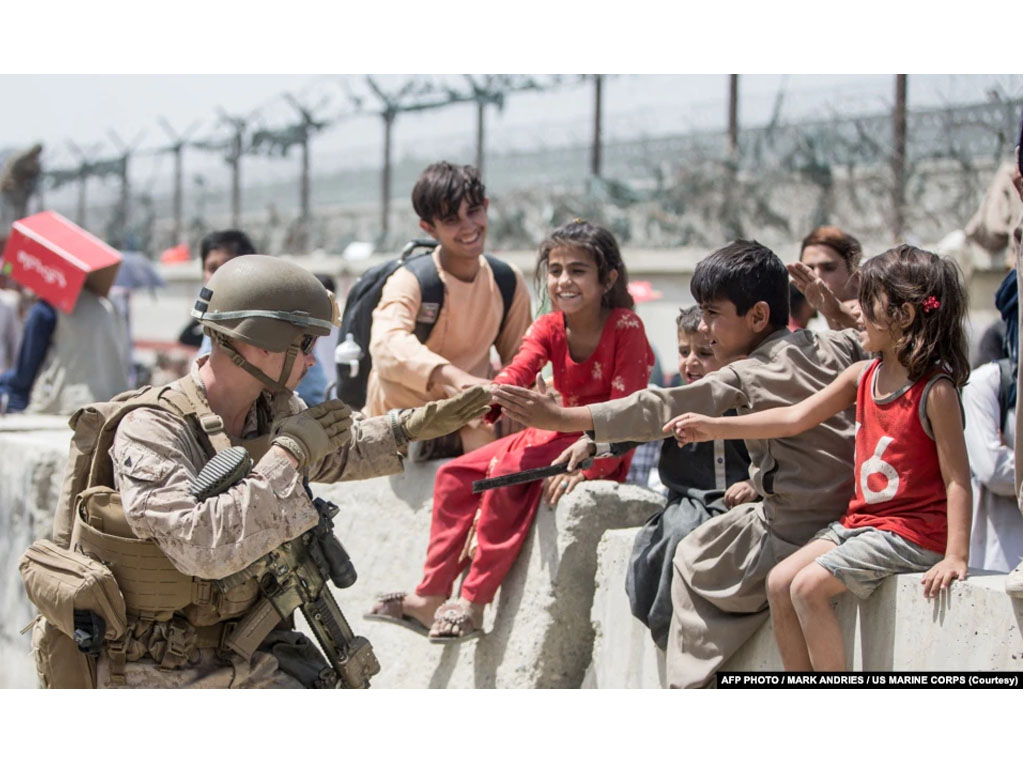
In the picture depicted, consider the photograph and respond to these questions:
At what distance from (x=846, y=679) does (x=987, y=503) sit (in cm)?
155

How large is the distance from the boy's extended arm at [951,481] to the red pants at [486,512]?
155 centimetres

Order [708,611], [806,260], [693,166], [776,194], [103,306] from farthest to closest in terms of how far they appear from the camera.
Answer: [693,166]
[776,194]
[103,306]
[806,260]
[708,611]

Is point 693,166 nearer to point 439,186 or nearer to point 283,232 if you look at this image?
point 439,186

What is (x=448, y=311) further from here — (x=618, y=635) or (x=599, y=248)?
(x=618, y=635)

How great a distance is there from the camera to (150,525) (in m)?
3.20

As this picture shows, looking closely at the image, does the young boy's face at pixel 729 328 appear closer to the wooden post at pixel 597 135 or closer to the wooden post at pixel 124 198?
the wooden post at pixel 597 135

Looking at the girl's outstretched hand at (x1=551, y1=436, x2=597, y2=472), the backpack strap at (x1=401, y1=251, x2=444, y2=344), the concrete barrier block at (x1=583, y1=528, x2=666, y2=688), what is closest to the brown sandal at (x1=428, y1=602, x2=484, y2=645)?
the concrete barrier block at (x1=583, y1=528, x2=666, y2=688)

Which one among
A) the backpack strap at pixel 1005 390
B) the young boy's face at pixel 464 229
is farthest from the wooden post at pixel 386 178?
the backpack strap at pixel 1005 390

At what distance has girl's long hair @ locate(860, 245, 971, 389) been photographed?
332cm

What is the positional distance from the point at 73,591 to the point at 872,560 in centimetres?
208

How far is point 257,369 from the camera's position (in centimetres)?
344

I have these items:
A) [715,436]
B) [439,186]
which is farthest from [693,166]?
[715,436]

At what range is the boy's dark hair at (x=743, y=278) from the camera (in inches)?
145

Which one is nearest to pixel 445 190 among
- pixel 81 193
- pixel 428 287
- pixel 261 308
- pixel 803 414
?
pixel 428 287
